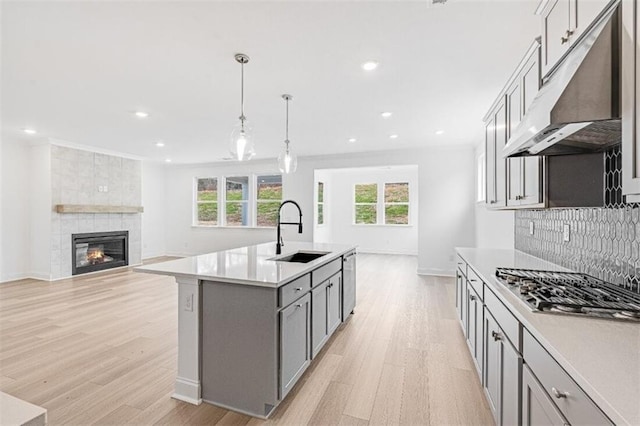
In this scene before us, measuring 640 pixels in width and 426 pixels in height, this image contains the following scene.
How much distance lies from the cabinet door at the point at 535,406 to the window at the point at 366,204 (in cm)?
832

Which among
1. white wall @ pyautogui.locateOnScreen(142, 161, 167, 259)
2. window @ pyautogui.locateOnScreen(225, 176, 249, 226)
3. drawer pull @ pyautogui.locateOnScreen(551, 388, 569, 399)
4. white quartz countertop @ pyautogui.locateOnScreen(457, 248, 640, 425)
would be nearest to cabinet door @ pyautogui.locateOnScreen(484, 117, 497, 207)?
white quartz countertop @ pyautogui.locateOnScreen(457, 248, 640, 425)

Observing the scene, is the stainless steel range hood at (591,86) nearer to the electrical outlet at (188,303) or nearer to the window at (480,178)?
the electrical outlet at (188,303)

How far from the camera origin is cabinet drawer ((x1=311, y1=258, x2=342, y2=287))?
2600 mm

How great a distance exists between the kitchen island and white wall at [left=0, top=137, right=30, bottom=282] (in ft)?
18.4

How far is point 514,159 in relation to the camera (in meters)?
2.46

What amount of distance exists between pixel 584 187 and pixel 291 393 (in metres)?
2.46

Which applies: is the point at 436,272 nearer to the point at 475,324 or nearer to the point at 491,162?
the point at 491,162

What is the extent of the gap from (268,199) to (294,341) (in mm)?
6182

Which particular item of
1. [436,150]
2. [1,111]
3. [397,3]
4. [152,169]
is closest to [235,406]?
[397,3]

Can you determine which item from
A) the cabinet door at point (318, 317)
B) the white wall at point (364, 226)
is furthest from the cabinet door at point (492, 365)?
the white wall at point (364, 226)

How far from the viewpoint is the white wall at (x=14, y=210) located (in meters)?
5.57

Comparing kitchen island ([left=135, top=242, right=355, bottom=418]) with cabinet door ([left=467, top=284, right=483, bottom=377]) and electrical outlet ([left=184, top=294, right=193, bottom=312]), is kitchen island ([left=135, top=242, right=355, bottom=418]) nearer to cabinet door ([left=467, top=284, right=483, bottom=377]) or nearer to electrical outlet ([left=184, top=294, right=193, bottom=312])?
electrical outlet ([left=184, top=294, right=193, bottom=312])

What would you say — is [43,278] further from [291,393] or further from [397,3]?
[397,3]

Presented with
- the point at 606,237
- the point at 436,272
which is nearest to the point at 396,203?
the point at 436,272
